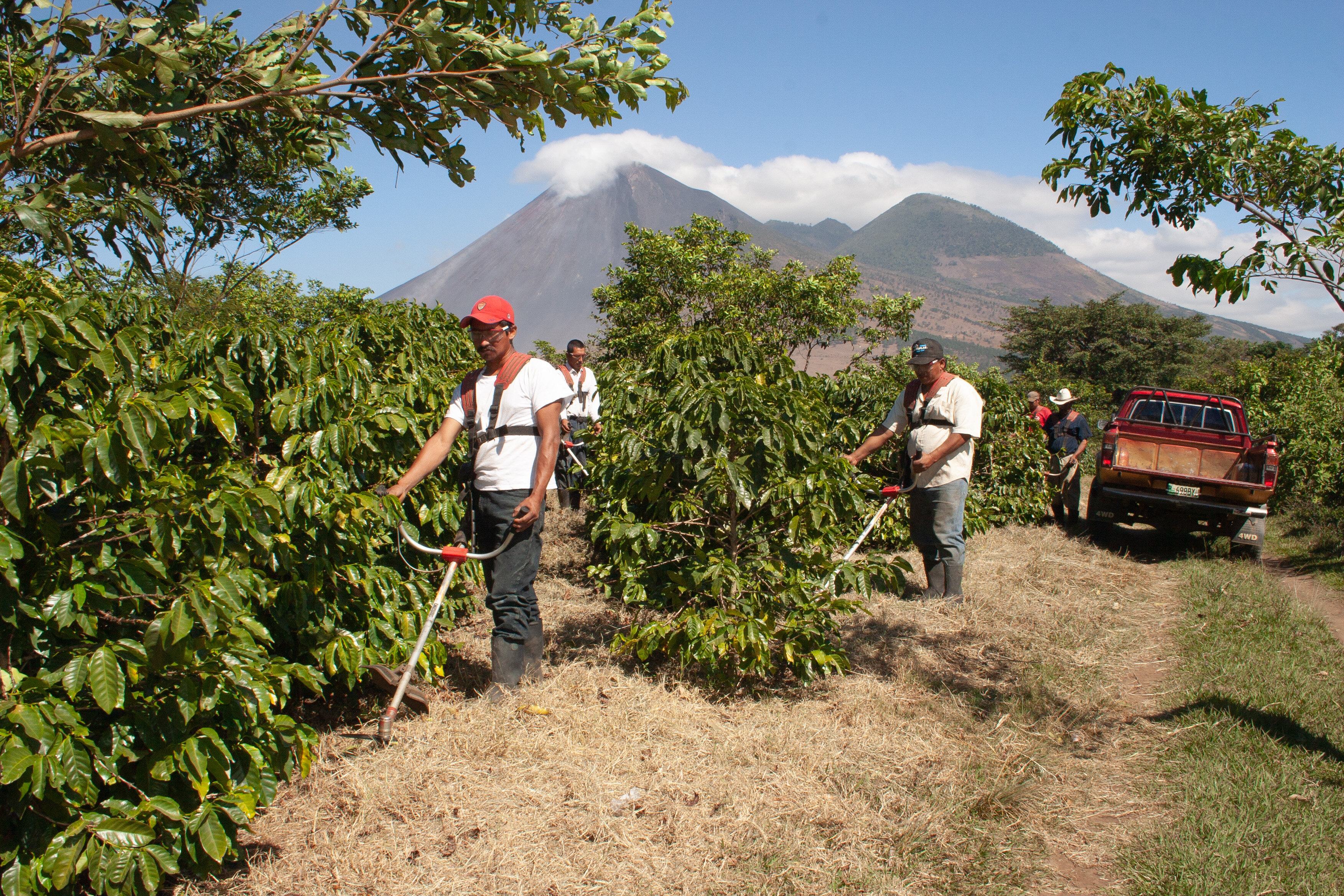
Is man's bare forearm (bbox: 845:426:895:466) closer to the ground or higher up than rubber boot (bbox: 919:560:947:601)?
higher up

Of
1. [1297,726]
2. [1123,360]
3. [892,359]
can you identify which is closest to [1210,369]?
[1123,360]

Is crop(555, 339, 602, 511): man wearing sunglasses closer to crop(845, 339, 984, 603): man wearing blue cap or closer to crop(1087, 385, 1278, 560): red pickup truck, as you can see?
crop(845, 339, 984, 603): man wearing blue cap

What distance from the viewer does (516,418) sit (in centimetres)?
371

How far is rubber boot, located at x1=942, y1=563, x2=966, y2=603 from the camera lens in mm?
5570

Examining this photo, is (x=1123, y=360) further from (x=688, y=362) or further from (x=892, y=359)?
(x=688, y=362)

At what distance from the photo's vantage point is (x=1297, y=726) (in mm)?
3824

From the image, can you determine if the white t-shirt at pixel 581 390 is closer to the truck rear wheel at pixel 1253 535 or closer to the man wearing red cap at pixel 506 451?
the man wearing red cap at pixel 506 451

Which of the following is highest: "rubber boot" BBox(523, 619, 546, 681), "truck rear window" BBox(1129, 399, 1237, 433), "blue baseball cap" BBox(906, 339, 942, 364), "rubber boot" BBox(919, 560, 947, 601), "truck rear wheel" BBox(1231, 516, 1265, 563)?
"blue baseball cap" BBox(906, 339, 942, 364)

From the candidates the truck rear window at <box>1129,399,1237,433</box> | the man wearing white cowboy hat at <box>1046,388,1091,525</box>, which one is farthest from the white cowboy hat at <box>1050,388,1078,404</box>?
the truck rear window at <box>1129,399,1237,433</box>

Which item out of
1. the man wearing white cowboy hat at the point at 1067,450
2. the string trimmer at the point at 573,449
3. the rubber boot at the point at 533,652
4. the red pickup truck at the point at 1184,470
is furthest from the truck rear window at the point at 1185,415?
the rubber boot at the point at 533,652

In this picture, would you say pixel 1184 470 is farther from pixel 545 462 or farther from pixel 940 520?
pixel 545 462

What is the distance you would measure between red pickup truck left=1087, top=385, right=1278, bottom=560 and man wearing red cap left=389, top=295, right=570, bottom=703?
6691 millimetres

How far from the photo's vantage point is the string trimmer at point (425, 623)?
329cm

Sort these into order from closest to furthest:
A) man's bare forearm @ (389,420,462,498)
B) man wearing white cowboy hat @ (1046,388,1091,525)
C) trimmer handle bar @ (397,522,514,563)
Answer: trimmer handle bar @ (397,522,514,563) < man's bare forearm @ (389,420,462,498) < man wearing white cowboy hat @ (1046,388,1091,525)
